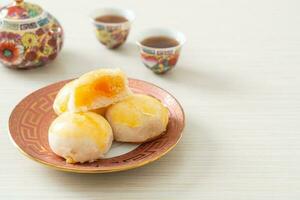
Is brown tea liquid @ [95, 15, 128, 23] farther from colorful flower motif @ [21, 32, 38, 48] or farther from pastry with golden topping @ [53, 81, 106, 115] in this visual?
pastry with golden topping @ [53, 81, 106, 115]

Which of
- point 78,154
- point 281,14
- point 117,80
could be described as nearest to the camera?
point 78,154

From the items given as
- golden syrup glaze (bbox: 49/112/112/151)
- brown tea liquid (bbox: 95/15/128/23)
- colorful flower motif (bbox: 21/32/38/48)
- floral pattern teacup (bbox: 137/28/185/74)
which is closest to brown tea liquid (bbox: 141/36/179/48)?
floral pattern teacup (bbox: 137/28/185/74)

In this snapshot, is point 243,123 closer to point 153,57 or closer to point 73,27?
point 153,57

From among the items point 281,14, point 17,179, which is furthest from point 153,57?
point 281,14

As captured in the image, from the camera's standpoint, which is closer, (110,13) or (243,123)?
(243,123)

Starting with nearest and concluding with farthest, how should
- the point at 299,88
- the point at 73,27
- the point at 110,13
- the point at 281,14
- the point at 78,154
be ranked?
1. the point at 78,154
2. the point at 299,88
3. the point at 110,13
4. the point at 73,27
5. the point at 281,14

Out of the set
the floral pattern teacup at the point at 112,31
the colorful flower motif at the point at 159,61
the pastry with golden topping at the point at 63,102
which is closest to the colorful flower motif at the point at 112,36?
the floral pattern teacup at the point at 112,31

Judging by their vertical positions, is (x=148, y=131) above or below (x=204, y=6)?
above

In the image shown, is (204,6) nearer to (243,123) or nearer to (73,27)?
(73,27)
